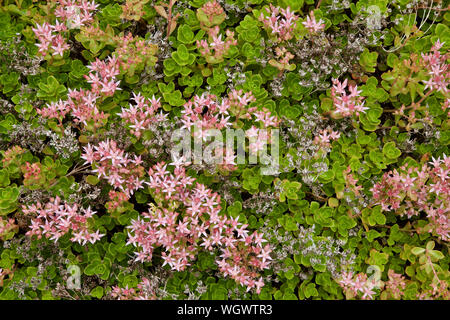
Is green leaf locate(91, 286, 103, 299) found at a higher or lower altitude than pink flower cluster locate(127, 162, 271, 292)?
lower

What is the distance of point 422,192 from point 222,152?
4.91 feet

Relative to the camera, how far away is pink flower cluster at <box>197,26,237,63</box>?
113 inches

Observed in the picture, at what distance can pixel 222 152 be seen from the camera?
2775mm

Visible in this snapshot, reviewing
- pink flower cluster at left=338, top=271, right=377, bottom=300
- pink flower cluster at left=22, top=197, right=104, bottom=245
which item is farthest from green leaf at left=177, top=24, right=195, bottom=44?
pink flower cluster at left=338, top=271, right=377, bottom=300

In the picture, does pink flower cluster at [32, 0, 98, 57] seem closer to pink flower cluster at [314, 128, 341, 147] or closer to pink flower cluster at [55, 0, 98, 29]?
pink flower cluster at [55, 0, 98, 29]

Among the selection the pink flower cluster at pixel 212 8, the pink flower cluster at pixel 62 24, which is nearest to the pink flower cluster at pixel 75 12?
the pink flower cluster at pixel 62 24

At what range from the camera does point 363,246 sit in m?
3.08

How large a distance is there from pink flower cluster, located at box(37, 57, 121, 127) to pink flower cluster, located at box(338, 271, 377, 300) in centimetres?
204

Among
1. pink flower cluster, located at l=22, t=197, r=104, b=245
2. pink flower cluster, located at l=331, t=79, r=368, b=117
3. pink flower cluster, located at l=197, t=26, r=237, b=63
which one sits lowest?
pink flower cluster, located at l=22, t=197, r=104, b=245

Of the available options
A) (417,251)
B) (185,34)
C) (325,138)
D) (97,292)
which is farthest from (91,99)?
(417,251)

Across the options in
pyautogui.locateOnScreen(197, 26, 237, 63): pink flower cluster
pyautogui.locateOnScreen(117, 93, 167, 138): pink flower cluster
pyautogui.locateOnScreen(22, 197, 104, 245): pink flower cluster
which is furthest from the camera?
pyautogui.locateOnScreen(197, 26, 237, 63): pink flower cluster

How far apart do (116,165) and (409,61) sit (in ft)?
7.53

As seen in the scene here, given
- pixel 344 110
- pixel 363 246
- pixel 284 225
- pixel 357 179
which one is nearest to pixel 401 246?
pixel 363 246

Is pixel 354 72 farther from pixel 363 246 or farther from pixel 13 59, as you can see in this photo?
pixel 13 59
